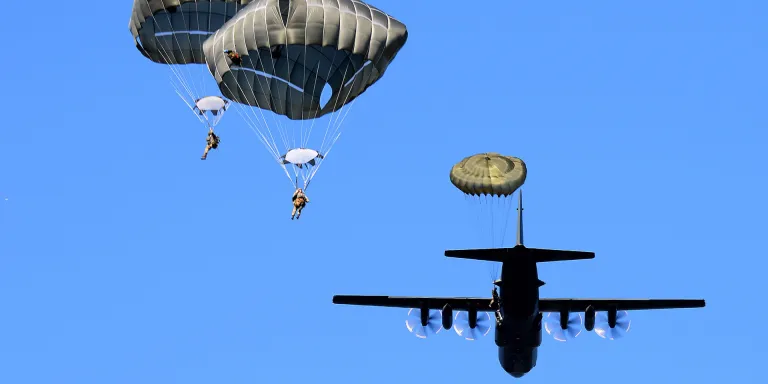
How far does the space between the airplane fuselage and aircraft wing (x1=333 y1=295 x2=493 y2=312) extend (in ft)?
11.4

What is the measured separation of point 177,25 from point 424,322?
16.1 meters

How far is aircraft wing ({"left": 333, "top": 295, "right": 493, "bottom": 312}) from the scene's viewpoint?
62.3m

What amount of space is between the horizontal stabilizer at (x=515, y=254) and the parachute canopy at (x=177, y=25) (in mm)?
13045

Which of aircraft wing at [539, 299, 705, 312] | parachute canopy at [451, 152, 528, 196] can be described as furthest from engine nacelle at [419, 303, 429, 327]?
parachute canopy at [451, 152, 528, 196]

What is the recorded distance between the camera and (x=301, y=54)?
179 feet

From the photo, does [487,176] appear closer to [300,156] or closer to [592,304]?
[300,156]

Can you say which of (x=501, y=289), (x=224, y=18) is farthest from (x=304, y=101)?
(x=501, y=289)

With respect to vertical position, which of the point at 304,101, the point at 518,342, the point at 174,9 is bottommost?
the point at 518,342

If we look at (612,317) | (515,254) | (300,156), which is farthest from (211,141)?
(612,317)

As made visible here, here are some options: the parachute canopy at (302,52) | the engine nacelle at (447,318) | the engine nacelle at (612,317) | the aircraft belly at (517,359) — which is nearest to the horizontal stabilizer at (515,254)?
the aircraft belly at (517,359)

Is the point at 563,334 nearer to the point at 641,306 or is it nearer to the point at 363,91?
the point at 641,306

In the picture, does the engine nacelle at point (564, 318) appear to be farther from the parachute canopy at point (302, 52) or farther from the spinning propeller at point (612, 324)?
the parachute canopy at point (302, 52)

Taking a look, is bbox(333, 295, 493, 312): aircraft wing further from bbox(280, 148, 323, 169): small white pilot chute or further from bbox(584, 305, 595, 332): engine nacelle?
bbox(280, 148, 323, 169): small white pilot chute

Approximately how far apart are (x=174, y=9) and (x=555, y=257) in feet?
56.0
